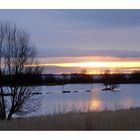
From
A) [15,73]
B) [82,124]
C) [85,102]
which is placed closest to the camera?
[82,124]

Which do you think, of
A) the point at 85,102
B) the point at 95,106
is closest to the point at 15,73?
the point at 95,106

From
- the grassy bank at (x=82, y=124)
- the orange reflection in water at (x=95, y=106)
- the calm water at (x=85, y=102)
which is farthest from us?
the orange reflection in water at (x=95, y=106)

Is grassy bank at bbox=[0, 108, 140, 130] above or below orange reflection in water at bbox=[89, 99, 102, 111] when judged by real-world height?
above

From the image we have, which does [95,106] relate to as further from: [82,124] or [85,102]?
[82,124]

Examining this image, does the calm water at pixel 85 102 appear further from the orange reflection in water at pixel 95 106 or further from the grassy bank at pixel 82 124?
the grassy bank at pixel 82 124

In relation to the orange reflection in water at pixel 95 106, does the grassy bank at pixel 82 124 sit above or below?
above

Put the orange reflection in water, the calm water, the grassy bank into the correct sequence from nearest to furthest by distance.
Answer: the grassy bank
the calm water
the orange reflection in water

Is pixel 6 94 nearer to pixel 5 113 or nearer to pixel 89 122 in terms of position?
pixel 5 113

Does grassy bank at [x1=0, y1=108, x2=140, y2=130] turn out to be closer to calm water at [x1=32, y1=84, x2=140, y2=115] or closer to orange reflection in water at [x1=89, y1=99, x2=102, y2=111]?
calm water at [x1=32, y1=84, x2=140, y2=115]

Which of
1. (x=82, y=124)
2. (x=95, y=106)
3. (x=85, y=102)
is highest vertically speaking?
(x=82, y=124)

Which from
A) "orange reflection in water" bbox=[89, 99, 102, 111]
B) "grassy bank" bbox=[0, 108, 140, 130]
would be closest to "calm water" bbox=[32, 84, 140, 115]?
"orange reflection in water" bbox=[89, 99, 102, 111]

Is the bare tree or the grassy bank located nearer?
the grassy bank

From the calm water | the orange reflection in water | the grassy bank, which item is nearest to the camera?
the grassy bank

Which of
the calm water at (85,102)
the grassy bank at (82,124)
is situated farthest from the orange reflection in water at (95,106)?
the grassy bank at (82,124)
